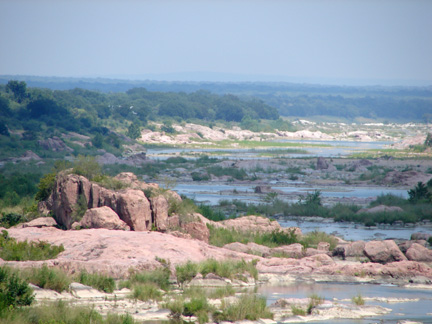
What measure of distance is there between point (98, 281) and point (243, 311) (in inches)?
162

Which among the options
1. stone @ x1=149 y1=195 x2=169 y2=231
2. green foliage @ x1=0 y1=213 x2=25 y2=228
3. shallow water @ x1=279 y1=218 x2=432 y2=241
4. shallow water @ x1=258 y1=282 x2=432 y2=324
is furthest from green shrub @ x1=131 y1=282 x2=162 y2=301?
shallow water @ x1=279 y1=218 x2=432 y2=241

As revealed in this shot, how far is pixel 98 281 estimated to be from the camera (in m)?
16.8

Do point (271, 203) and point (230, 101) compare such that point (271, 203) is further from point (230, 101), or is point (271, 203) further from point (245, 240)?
point (230, 101)

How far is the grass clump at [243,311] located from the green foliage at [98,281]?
3263mm

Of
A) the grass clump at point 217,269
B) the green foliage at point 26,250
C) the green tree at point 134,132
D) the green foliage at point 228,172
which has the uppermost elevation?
the green foliage at point 26,250

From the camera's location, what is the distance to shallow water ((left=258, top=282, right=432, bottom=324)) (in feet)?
51.3

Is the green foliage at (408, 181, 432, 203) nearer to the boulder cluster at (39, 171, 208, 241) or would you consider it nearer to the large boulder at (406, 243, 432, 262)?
the large boulder at (406, 243, 432, 262)

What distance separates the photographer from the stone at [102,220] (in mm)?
21844

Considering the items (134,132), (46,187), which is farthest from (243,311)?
(134,132)

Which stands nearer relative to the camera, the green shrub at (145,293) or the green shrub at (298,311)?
the green shrub at (298,311)

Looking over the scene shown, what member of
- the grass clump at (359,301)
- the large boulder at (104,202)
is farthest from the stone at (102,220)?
the grass clump at (359,301)

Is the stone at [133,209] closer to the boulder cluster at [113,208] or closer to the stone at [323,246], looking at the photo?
the boulder cluster at [113,208]

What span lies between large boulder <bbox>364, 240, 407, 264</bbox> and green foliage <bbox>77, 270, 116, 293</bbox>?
9.43m

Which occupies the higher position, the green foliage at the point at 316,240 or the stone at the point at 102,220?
the stone at the point at 102,220
